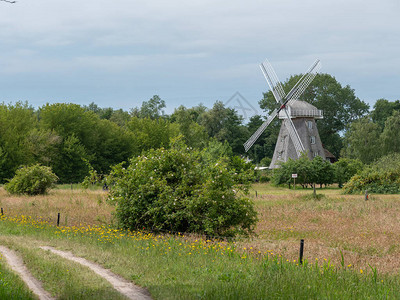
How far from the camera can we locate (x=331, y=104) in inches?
4168

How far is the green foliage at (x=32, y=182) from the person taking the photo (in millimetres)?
41188

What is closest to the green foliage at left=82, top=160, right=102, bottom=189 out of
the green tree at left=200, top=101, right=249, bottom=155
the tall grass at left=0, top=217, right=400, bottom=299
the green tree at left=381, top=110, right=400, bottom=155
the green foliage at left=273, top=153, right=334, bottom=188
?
the tall grass at left=0, top=217, right=400, bottom=299

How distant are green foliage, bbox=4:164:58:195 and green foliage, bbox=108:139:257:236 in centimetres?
2281

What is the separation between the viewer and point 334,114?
107125 mm

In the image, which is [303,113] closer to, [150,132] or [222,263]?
[150,132]

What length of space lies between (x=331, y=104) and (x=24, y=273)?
329ft

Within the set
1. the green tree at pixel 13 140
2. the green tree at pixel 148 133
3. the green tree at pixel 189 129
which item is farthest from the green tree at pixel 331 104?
the green tree at pixel 13 140

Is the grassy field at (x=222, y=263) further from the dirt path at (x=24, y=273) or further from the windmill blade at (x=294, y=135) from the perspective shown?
the windmill blade at (x=294, y=135)

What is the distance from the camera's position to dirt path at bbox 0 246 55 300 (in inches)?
395

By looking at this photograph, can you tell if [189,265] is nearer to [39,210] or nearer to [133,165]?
[133,165]

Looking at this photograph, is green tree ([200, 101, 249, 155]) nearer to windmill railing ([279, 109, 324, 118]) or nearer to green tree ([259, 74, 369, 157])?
green tree ([259, 74, 369, 157])

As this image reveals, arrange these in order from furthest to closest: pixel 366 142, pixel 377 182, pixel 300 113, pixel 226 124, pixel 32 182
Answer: pixel 226 124
pixel 366 142
pixel 300 113
pixel 377 182
pixel 32 182

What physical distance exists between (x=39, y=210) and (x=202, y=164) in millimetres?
12746

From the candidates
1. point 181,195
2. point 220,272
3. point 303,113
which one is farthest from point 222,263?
point 303,113
